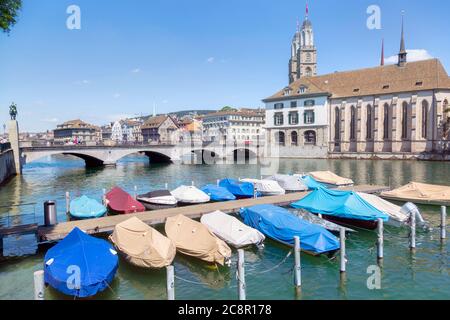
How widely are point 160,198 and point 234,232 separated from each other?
11.4 meters

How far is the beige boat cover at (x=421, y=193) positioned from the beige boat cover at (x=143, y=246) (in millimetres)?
24174

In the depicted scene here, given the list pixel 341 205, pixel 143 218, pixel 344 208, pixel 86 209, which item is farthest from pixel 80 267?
pixel 341 205

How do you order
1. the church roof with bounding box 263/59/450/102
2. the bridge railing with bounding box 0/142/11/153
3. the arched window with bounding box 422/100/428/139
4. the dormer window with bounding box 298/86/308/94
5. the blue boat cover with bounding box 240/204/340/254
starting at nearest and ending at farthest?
the blue boat cover with bounding box 240/204/340/254 → the bridge railing with bounding box 0/142/11/153 → the arched window with bounding box 422/100/428/139 → the church roof with bounding box 263/59/450/102 → the dormer window with bounding box 298/86/308/94

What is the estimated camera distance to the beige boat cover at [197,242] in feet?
56.3

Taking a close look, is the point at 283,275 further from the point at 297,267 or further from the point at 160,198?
the point at 160,198

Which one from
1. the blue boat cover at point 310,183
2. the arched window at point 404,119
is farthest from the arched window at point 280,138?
the blue boat cover at point 310,183

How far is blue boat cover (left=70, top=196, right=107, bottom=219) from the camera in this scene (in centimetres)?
2552

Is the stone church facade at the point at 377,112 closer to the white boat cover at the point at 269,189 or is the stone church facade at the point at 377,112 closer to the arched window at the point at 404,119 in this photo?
the arched window at the point at 404,119

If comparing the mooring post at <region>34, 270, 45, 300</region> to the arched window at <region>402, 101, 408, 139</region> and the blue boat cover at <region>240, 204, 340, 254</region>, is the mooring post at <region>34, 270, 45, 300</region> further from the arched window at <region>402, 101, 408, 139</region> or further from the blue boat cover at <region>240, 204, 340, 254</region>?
the arched window at <region>402, 101, 408, 139</region>

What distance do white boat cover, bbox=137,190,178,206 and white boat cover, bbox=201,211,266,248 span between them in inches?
329

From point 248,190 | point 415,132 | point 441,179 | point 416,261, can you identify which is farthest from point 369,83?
point 416,261

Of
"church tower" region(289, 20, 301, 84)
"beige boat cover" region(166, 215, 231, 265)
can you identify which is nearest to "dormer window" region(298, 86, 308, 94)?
"church tower" region(289, 20, 301, 84)

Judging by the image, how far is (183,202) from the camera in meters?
31.0

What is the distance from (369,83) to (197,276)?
95.3 meters
